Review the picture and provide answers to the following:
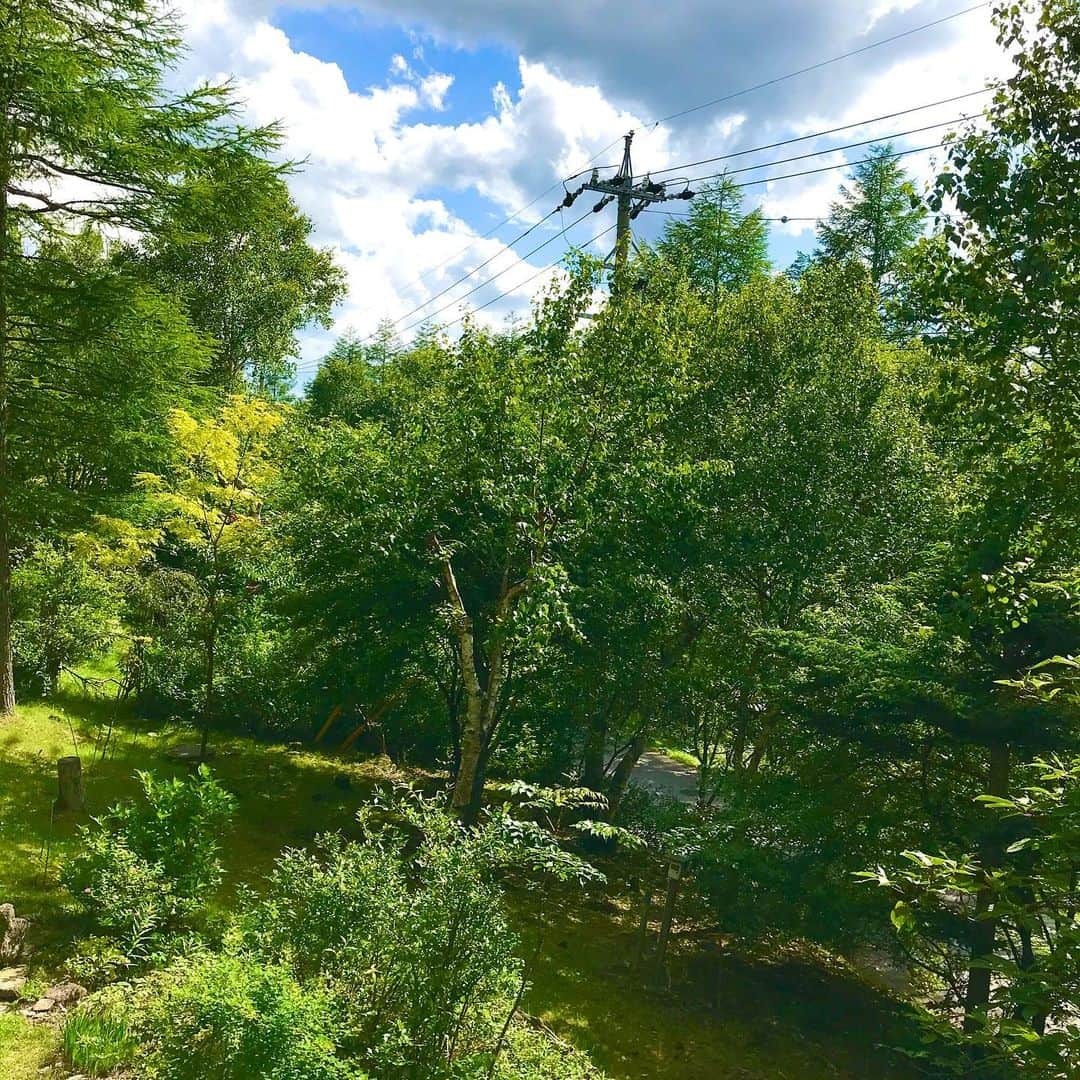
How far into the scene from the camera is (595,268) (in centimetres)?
862

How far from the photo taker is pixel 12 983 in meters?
5.53

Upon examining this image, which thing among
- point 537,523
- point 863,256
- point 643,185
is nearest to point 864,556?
point 537,523

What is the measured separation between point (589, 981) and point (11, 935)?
5.03m

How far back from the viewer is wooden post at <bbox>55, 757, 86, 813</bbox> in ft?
26.7

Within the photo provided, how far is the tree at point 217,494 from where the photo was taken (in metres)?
10.5

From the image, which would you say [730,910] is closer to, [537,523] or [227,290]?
[537,523]

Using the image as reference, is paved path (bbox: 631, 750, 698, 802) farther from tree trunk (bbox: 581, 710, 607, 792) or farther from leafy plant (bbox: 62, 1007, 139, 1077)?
leafy plant (bbox: 62, 1007, 139, 1077)

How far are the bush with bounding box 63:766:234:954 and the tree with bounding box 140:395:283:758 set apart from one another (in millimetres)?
4669

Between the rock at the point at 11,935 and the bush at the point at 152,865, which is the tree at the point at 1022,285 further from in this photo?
the rock at the point at 11,935

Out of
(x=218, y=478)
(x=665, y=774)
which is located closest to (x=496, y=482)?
(x=218, y=478)

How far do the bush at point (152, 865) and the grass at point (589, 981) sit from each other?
495 millimetres

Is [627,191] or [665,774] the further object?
[665,774]

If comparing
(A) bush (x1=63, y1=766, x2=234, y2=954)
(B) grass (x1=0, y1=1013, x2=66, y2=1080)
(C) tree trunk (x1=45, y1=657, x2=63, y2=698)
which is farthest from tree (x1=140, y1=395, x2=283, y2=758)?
(B) grass (x1=0, y1=1013, x2=66, y2=1080)

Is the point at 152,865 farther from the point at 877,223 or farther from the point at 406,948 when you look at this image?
the point at 877,223
